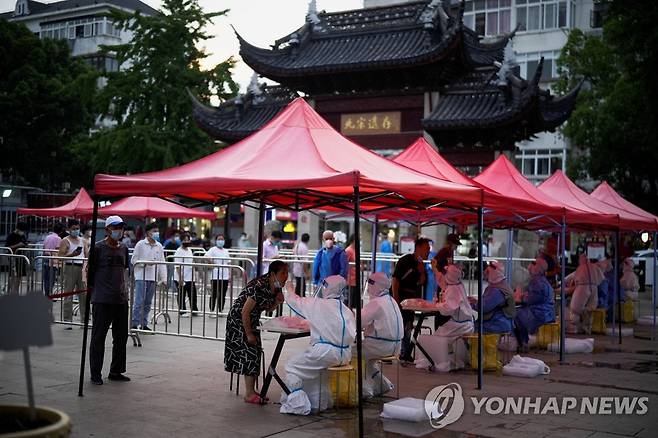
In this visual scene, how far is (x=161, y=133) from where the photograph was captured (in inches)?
1288

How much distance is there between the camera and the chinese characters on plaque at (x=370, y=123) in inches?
1071

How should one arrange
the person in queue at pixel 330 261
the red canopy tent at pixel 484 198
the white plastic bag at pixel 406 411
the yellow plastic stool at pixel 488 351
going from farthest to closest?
the person in queue at pixel 330 261 → the yellow plastic stool at pixel 488 351 → the red canopy tent at pixel 484 198 → the white plastic bag at pixel 406 411

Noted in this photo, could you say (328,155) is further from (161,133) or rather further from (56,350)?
(161,133)

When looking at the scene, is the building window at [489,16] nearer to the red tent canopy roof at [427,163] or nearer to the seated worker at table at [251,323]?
the red tent canopy roof at [427,163]

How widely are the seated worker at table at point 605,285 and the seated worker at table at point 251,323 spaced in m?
10.2

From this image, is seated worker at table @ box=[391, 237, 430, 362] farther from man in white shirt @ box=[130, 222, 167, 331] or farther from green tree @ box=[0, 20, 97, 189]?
green tree @ box=[0, 20, 97, 189]

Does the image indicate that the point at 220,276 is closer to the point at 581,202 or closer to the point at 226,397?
the point at 226,397

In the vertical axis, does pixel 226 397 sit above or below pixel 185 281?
below

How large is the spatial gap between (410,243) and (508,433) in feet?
76.8

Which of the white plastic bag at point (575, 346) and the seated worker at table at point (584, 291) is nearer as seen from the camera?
the white plastic bag at point (575, 346)

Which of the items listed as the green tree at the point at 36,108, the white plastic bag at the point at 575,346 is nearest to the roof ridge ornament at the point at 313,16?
the green tree at the point at 36,108

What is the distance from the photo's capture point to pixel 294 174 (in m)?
8.39

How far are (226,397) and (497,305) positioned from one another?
4.50m

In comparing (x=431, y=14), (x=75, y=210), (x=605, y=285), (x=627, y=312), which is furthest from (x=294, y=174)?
(x=431, y=14)
